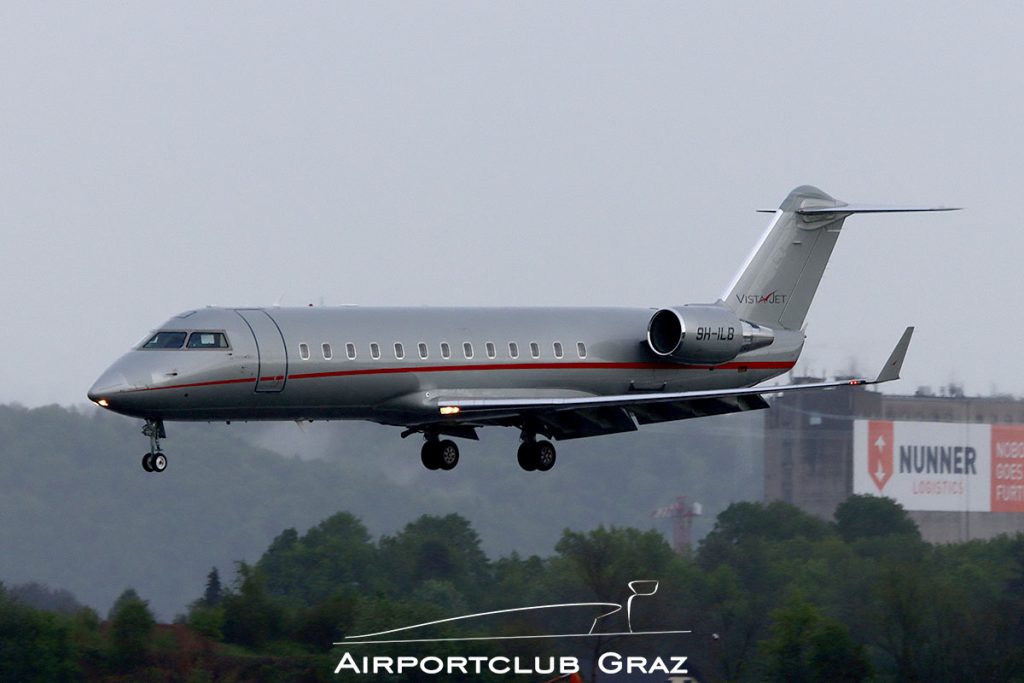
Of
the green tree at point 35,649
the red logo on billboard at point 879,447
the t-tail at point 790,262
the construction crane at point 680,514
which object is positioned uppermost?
the red logo on billboard at point 879,447

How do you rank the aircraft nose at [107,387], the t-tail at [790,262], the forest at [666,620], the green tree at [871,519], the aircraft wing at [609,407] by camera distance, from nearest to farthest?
the aircraft nose at [107,387], the aircraft wing at [609,407], the t-tail at [790,262], the forest at [666,620], the green tree at [871,519]

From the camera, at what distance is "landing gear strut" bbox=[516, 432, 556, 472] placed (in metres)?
40.1

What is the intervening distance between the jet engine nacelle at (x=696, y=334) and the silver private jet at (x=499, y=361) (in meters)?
0.04

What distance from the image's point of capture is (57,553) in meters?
95.6

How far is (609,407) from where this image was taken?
3875cm

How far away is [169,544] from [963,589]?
165ft

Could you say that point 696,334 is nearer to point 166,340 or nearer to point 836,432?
point 166,340

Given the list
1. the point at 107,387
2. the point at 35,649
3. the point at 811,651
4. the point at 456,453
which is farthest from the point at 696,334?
the point at 35,649

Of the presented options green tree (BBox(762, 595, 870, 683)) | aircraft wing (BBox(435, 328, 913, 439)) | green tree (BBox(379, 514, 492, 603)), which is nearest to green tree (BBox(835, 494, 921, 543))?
green tree (BBox(379, 514, 492, 603))

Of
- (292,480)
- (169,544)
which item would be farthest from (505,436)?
(169,544)

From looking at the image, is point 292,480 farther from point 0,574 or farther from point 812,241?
point 812,241

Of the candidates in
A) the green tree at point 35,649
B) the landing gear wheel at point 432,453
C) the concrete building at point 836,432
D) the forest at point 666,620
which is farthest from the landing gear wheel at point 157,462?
the concrete building at point 836,432

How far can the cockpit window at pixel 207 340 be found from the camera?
3469 cm

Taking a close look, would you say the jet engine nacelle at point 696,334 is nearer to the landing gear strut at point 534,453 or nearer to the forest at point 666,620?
the landing gear strut at point 534,453
